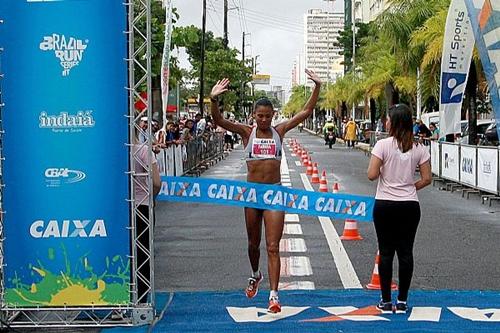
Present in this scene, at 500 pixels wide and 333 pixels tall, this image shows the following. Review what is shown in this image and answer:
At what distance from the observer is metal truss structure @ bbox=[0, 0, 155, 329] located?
7.72m

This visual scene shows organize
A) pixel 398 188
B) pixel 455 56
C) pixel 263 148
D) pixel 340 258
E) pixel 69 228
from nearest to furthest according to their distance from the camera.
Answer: pixel 69 228
pixel 398 188
pixel 263 148
pixel 340 258
pixel 455 56

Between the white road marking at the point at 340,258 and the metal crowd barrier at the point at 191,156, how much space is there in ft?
16.3

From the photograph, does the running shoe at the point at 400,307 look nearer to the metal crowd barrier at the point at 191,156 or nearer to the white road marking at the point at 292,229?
the white road marking at the point at 292,229

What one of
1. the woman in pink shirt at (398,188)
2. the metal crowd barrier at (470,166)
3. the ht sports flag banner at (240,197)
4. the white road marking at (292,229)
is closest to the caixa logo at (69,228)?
the ht sports flag banner at (240,197)

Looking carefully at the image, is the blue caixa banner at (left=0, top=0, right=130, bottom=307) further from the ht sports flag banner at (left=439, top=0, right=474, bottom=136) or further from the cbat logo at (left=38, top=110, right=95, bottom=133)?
the ht sports flag banner at (left=439, top=0, right=474, bottom=136)

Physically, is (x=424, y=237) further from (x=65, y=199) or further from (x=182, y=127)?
(x=182, y=127)

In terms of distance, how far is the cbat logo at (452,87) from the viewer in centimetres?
2141

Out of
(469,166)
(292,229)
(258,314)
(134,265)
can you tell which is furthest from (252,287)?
(469,166)

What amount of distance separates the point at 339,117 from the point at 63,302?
83276 millimetres

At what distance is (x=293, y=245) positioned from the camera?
1336 centimetres

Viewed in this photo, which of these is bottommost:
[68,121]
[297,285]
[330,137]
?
[330,137]

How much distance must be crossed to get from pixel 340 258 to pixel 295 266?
3.00 ft

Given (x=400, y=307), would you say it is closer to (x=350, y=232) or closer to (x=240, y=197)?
(x=240, y=197)

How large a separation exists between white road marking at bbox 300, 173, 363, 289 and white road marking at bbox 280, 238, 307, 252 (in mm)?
399
